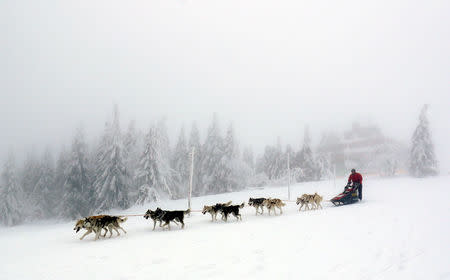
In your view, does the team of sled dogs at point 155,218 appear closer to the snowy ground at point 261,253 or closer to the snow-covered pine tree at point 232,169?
the snowy ground at point 261,253

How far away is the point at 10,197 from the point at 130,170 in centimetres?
2395

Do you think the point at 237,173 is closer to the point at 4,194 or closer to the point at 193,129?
the point at 193,129

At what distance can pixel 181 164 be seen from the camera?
47.2 m

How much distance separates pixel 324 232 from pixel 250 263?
13.7 feet

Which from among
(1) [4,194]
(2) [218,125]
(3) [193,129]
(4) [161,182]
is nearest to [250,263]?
(4) [161,182]

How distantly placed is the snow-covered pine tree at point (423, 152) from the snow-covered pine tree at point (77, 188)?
52.3 m

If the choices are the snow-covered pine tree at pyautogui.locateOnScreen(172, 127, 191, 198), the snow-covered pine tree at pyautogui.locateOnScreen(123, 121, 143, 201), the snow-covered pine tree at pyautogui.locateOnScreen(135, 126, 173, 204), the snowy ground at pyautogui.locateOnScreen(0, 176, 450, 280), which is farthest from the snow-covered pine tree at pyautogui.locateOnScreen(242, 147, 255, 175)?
the snowy ground at pyautogui.locateOnScreen(0, 176, 450, 280)

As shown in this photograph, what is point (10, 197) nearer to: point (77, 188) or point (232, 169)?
point (77, 188)

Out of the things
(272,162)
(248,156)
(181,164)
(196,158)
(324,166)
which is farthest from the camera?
(248,156)

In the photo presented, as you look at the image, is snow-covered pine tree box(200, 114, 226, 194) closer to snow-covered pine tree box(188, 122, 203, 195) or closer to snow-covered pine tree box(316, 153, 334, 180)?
snow-covered pine tree box(188, 122, 203, 195)

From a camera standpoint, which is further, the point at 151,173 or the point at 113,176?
the point at 113,176

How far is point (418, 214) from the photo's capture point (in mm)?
10695

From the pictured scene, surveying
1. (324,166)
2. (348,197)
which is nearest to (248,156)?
(324,166)

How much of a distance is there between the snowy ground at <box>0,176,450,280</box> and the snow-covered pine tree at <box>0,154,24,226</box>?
43682mm
